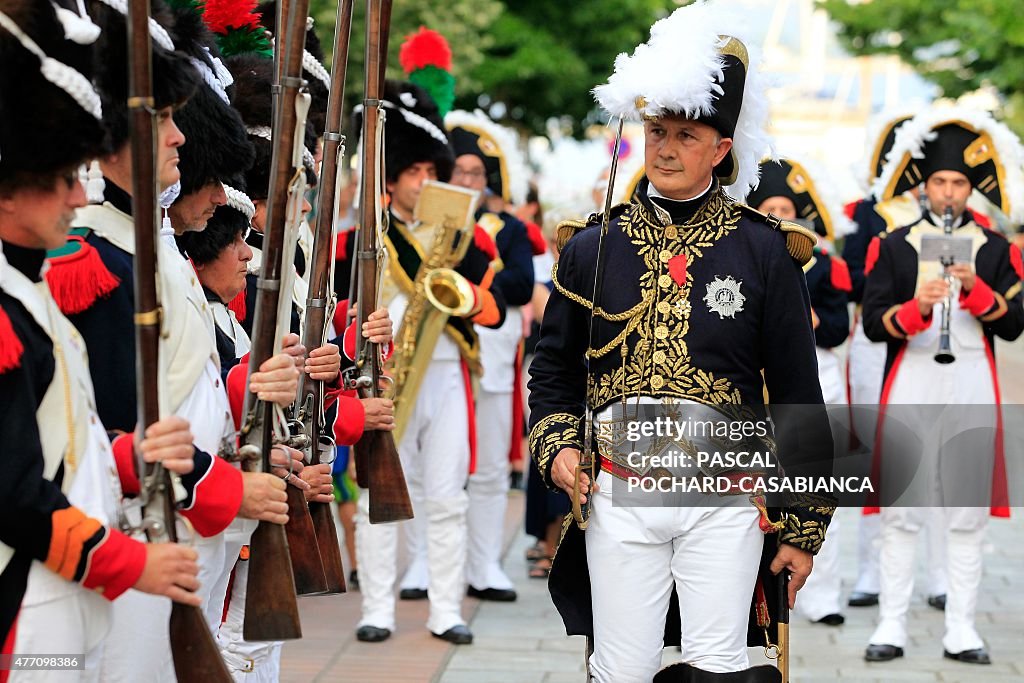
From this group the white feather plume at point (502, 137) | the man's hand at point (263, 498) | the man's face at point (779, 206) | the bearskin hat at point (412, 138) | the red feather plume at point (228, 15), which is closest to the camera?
the man's hand at point (263, 498)

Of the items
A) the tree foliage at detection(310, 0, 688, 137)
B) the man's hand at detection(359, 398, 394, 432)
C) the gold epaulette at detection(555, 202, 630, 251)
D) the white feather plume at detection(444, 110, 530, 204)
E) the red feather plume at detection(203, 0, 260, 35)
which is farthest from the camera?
the tree foliage at detection(310, 0, 688, 137)

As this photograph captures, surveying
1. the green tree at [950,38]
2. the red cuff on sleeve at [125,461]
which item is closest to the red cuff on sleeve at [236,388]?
the red cuff on sleeve at [125,461]

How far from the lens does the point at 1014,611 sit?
24.2 ft

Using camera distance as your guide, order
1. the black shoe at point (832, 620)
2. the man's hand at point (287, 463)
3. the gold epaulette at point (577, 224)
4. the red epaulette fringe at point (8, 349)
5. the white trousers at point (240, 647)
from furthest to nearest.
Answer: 1. the black shoe at point (832, 620)
2. the gold epaulette at point (577, 224)
3. the white trousers at point (240, 647)
4. the man's hand at point (287, 463)
5. the red epaulette fringe at point (8, 349)

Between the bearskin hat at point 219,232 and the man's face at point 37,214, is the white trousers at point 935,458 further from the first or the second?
the man's face at point 37,214

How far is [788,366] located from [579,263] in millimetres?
670

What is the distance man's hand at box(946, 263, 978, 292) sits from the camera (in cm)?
642

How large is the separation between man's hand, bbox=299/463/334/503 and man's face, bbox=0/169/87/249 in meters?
1.27

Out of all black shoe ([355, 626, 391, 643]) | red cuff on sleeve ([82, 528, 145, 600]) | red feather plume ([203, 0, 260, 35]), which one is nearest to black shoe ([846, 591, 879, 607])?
black shoe ([355, 626, 391, 643])

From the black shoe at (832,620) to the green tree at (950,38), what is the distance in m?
11.3

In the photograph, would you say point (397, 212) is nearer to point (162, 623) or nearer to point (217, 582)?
point (217, 582)

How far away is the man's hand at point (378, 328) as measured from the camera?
4.77m

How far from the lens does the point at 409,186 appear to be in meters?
6.80

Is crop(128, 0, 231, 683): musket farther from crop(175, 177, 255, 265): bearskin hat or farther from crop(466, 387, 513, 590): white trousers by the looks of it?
crop(466, 387, 513, 590): white trousers
